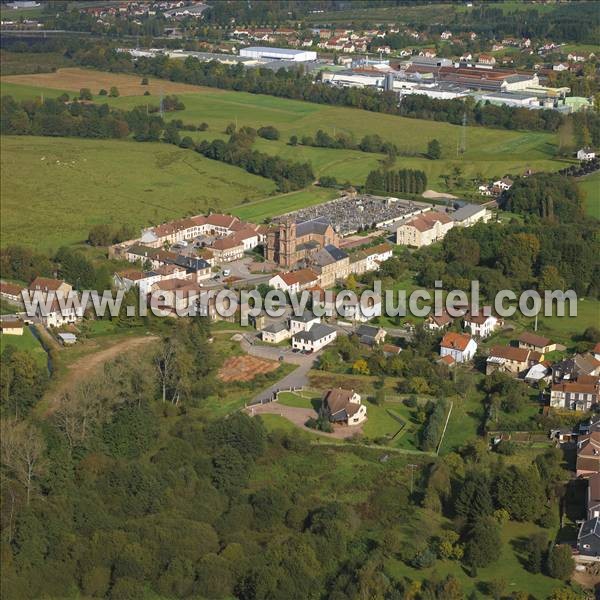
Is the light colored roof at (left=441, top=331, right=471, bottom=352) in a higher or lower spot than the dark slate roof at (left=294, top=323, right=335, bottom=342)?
higher

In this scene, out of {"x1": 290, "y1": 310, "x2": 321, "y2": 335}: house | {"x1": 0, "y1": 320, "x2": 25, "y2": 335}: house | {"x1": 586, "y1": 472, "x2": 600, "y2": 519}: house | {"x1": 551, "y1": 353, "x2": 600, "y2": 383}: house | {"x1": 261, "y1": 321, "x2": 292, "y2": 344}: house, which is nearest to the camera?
{"x1": 586, "y1": 472, "x2": 600, "y2": 519}: house

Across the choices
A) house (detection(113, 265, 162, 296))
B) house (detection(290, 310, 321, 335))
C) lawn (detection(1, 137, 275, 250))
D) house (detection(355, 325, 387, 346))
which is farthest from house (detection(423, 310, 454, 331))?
lawn (detection(1, 137, 275, 250))

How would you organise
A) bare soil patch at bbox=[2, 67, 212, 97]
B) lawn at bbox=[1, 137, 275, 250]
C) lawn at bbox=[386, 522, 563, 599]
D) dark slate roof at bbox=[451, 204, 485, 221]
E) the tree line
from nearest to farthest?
lawn at bbox=[386, 522, 563, 599]
dark slate roof at bbox=[451, 204, 485, 221]
lawn at bbox=[1, 137, 275, 250]
the tree line
bare soil patch at bbox=[2, 67, 212, 97]

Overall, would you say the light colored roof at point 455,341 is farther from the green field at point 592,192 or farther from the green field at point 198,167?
the green field at point 592,192

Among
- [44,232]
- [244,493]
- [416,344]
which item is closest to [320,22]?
[44,232]

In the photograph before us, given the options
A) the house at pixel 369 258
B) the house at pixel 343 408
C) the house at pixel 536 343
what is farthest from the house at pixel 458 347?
the house at pixel 369 258

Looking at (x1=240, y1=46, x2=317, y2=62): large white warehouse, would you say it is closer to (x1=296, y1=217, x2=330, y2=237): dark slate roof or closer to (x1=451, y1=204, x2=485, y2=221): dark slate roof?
→ (x1=451, y1=204, x2=485, y2=221): dark slate roof

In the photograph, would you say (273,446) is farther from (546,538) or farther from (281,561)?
(546,538)
